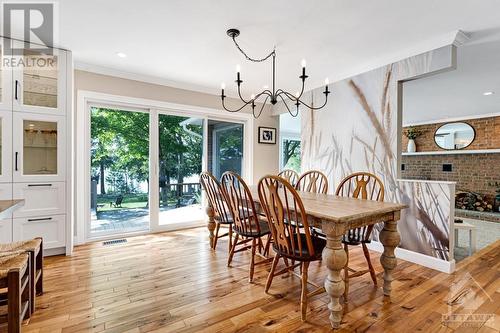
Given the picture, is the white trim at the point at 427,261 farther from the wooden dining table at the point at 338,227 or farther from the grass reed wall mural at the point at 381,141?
the wooden dining table at the point at 338,227

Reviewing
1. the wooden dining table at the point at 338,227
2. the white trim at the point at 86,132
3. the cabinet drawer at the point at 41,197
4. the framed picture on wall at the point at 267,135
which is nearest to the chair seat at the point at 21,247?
the cabinet drawer at the point at 41,197

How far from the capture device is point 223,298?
2.04 m

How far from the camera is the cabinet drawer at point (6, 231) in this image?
2.58m

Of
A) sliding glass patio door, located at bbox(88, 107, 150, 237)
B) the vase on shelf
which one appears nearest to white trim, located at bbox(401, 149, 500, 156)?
the vase on shelf

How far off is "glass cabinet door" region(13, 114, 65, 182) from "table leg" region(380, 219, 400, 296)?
3325mm

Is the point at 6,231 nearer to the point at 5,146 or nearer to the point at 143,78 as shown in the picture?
the point at 5,146

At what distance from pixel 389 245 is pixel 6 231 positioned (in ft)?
11.9

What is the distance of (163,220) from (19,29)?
282 cm

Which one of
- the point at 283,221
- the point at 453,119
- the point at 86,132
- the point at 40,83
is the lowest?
the point at 283,221

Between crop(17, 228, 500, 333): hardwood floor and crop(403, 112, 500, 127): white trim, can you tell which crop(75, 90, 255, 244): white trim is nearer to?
crop(17, 228, 500, 333): hardwood floor

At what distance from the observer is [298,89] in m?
4.35

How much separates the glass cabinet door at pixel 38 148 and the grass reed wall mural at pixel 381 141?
3430 mm

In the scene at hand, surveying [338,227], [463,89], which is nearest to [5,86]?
[338,227]

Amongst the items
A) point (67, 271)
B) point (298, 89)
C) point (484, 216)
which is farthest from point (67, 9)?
point (484, 216)
